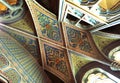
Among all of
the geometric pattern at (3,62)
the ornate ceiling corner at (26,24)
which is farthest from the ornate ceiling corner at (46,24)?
the geometric pattern at (3,62)

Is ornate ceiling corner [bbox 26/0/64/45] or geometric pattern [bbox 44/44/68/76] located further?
geometric pattern [bbox 44/44/68/76]

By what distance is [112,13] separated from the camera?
7.16 metres

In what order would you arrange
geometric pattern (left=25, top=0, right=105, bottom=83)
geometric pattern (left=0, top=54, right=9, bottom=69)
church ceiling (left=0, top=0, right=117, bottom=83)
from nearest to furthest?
geometric pattern (left=0, top=54, right=9, bottom=69), church ceiling (left=0, top=0, right=117, bottom=83), geometric pattern (left=25, top=0, right=105, bottom=83)

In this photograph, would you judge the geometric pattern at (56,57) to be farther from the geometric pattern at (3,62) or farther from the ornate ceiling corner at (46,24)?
the geometric pattern at (3,62)

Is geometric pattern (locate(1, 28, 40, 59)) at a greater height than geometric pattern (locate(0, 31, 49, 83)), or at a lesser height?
greater

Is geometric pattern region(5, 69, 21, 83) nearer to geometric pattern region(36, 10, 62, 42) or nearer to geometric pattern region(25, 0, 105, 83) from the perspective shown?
geometric pattern region(25, 0, 105, 83)

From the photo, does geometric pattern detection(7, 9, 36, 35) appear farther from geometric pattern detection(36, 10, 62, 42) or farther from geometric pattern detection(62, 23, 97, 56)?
geometric pattern detection(62, 23, 97, 56)

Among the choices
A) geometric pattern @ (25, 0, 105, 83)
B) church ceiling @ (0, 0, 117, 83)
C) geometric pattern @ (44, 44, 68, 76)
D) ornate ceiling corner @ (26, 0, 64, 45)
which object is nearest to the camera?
ornate ceiling corner @ (26, 0, 64, 45)

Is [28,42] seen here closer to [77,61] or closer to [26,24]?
[26,24]

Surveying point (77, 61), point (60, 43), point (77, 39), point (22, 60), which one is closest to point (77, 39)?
point (77, 39)

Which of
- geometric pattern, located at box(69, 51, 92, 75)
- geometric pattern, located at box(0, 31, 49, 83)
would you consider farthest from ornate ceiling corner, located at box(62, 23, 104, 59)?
geometric pattern, located at box(0, 31, 49, 83)

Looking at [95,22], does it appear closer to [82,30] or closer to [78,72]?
[82,30]

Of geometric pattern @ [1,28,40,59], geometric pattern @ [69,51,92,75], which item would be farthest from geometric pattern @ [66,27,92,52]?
geometric pattern @ [1,28,40,59]

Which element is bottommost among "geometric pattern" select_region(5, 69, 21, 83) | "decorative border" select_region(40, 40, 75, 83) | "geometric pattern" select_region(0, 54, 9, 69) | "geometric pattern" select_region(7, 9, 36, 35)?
"geometric pattern" select_region(5, 69, 21, 83)
